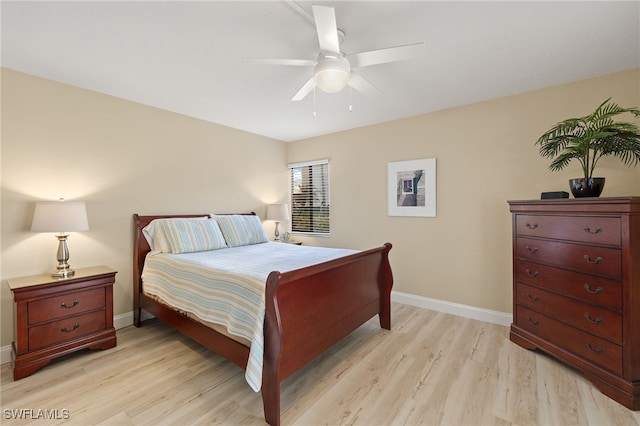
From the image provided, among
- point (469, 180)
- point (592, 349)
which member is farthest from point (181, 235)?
point (592, 349)

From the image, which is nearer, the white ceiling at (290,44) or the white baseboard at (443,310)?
the white ceiling at (290,44)

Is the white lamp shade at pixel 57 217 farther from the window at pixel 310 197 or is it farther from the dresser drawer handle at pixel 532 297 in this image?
the dresser drawer handle at pixel 532 297

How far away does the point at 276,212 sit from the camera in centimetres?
427

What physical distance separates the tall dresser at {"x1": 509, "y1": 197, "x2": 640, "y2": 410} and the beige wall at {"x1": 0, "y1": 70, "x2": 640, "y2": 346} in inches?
21.6

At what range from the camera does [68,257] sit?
7.97 ft

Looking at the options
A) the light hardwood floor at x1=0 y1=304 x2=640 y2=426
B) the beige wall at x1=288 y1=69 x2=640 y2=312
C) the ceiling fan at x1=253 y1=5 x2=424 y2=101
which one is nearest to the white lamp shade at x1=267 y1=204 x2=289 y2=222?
the beige wall at x1=288 y1=69 x2=640 y2=312

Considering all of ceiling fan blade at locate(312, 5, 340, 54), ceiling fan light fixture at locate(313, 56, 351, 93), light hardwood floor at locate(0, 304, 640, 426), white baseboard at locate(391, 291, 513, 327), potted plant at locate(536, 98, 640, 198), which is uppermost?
ceiling fan blade at locate(312, 5, 340, 54)

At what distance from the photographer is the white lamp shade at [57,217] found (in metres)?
2.18

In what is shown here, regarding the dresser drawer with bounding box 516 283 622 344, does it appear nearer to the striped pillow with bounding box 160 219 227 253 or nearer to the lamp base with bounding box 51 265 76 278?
the striped pillow with bounding box 160 219 227 253

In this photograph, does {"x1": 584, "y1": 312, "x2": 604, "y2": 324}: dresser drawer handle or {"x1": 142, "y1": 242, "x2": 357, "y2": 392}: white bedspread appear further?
{"x1": 584, "y1": 312, "x2": 604, "y2": 324}: dresser drawer handle

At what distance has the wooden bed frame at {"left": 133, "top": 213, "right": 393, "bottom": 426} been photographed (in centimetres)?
158

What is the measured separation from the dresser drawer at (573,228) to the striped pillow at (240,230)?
2904 millimetres

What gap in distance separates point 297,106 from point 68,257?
106 inches

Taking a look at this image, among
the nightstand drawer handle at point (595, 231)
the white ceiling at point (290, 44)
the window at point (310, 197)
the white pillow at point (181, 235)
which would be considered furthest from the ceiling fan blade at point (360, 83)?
the white pillow at point (181, 235)
